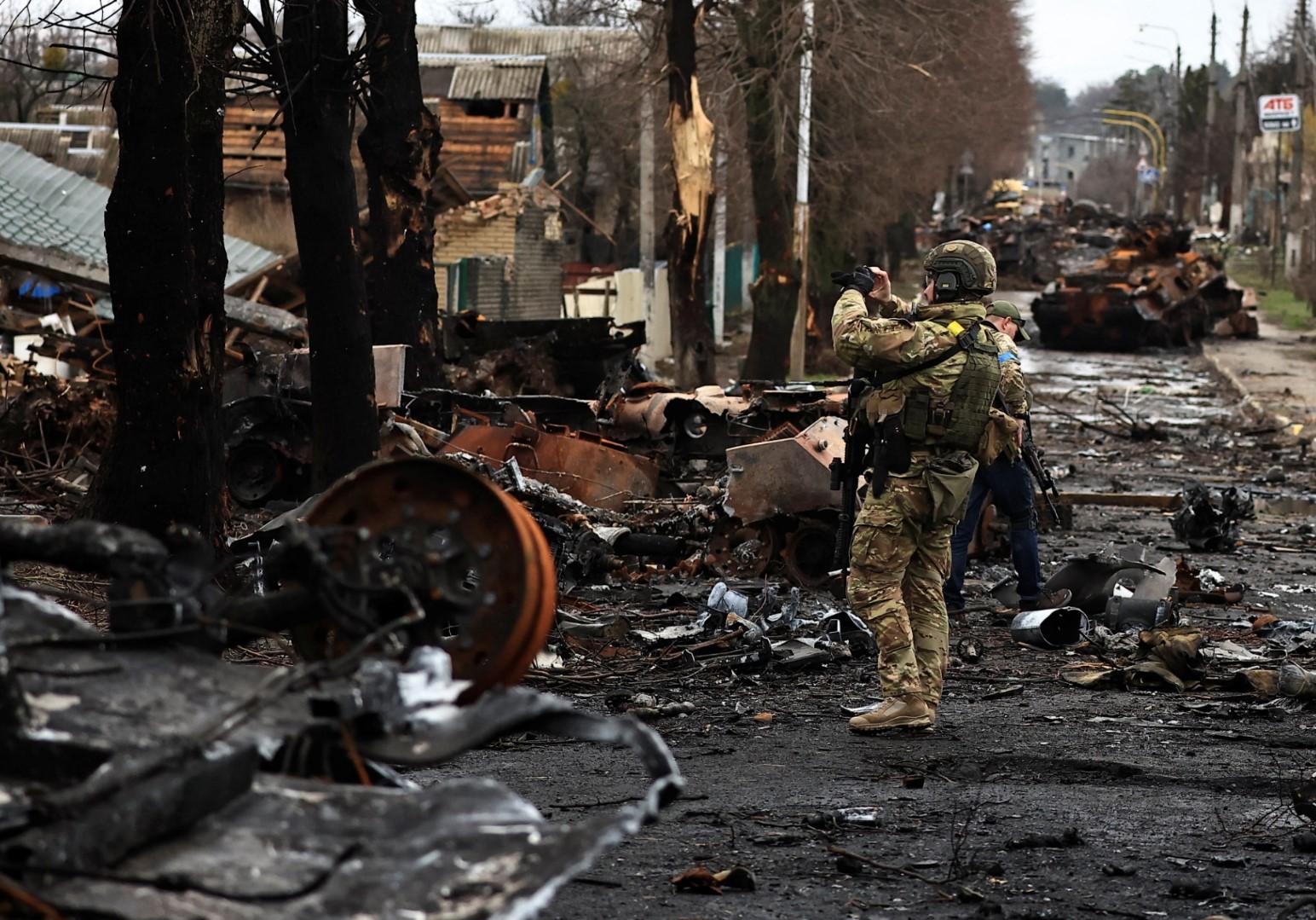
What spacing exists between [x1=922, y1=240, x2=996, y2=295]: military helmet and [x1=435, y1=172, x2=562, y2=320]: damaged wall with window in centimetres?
2650

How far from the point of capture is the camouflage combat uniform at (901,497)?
7.49m

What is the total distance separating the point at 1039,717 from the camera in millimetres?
7867

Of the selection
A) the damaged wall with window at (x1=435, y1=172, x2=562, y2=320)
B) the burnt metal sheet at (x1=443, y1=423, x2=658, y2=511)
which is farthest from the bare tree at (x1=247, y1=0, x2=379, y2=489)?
the damaged wall with window at (x1=435, y1=172, x2=562, y2=320)

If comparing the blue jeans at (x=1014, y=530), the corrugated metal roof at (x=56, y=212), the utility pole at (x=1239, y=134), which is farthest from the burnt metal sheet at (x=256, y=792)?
the utility pole at (x=1239, y=134)

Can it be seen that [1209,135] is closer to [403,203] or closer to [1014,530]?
[403,203]

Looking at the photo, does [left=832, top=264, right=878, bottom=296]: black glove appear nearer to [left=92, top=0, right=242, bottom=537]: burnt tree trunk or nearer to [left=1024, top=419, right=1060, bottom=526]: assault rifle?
[left=1024, top=419, right=1060, bottom=526]: assault rifle

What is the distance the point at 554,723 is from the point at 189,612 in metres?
0.73

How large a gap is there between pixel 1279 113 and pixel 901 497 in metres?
45.7

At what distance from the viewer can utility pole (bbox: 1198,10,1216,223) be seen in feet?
219

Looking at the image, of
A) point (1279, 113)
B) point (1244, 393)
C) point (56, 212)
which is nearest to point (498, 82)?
point (56, 212)

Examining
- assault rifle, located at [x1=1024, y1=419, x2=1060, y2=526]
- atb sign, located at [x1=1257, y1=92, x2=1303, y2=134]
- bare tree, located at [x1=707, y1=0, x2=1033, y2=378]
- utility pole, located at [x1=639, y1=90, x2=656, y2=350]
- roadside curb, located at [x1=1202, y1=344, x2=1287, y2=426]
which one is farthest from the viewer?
atb sign, located at [x1=1257, y1=92, x2=1303, y2=134]

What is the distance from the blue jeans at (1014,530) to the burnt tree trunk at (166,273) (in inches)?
171

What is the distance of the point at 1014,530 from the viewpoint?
10523 millimetres

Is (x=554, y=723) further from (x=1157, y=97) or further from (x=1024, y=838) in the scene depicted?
(x=1157, y=97)
